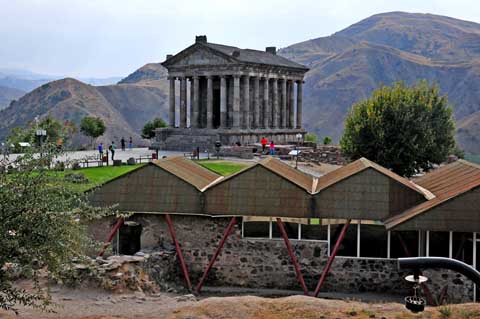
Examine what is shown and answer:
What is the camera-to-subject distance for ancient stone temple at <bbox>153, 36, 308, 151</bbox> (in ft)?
232

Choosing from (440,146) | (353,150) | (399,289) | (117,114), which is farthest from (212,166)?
(117,114)

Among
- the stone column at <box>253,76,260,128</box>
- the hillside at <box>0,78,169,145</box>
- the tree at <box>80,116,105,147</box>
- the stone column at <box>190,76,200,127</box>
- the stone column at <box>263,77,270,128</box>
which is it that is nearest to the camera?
the stone column at <box>253,76,260,128</box>

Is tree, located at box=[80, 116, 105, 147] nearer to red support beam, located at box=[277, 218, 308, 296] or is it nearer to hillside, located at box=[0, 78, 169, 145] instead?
red support beam, located at box=[277, 218, 308, 296]

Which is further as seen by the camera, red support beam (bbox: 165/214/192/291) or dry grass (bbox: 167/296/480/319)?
red support beam (bbox: 165/214/192/291)

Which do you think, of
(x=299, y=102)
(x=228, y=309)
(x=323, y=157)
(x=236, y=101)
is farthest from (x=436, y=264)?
(x=299, y=102)

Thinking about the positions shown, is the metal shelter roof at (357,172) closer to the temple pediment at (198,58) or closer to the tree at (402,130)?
the tree at (402,130)

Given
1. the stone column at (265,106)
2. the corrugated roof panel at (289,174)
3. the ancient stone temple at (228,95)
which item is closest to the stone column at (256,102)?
the ancient stone temple at (228,95)

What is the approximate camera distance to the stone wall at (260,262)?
22203 millimetres

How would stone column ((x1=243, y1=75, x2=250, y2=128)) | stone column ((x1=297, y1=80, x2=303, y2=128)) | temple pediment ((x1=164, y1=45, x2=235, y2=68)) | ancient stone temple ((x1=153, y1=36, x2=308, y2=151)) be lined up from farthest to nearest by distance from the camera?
stone column ((x1=297, y1=80, x2=303, y2=128)), stone column ((x1=243, y1=75, x2=250, y2=128)), temple pediment ((x1=164, y1=45, x2=235, y2=68)), ancient stone temple ((x1=153, y1=36, x2=308, y2=151))

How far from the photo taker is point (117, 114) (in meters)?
166

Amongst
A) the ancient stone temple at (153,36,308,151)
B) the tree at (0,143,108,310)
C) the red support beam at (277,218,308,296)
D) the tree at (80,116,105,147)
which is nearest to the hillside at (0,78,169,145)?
the tree at (80,116,105,147)

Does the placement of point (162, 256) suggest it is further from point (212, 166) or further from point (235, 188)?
point (212, 166)

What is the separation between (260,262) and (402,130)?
23.0m

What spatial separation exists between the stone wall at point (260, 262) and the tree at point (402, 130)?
21.6 metres
